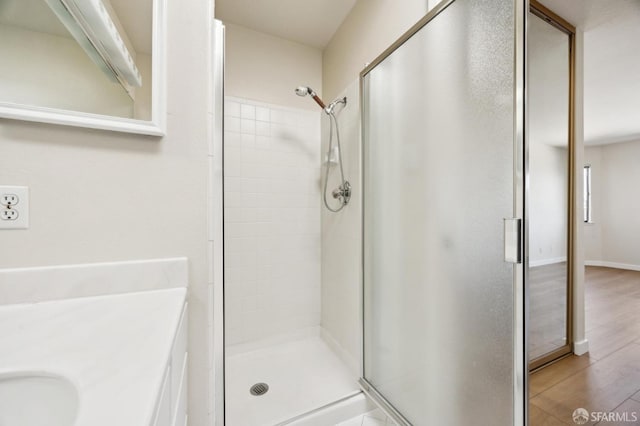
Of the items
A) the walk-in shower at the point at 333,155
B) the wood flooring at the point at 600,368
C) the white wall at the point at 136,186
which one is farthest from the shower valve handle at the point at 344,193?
the wood flooring at the point at 600,368

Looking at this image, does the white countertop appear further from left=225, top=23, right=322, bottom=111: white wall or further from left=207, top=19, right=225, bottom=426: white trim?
left=225, top=23, right=322, bottom=111: white wall

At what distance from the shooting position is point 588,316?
1.34m

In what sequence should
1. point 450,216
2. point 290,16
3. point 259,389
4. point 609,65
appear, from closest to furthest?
point 450,216
point 609,65
point 259,389
point 290,16

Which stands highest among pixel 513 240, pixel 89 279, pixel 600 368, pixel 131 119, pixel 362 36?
pixel 362 36

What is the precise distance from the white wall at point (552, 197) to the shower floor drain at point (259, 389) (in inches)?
64.2

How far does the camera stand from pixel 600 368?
126 cm

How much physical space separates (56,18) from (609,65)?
2050 millimetres

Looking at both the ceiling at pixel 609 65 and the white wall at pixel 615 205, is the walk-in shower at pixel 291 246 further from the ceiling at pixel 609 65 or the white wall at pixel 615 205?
the white wall at pixel 615 205

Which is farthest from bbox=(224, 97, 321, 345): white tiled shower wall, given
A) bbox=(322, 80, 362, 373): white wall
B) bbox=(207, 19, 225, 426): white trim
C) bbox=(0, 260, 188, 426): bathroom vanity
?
bbox=(0, 260, 188, 426): bathroom vanity

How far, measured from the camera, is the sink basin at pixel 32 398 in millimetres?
381

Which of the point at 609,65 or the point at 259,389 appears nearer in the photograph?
the point at 609,65

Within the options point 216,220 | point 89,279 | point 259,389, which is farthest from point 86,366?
point 259,389

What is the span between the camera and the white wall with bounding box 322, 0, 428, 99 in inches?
49.2

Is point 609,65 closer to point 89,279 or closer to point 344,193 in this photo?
point 344,193
